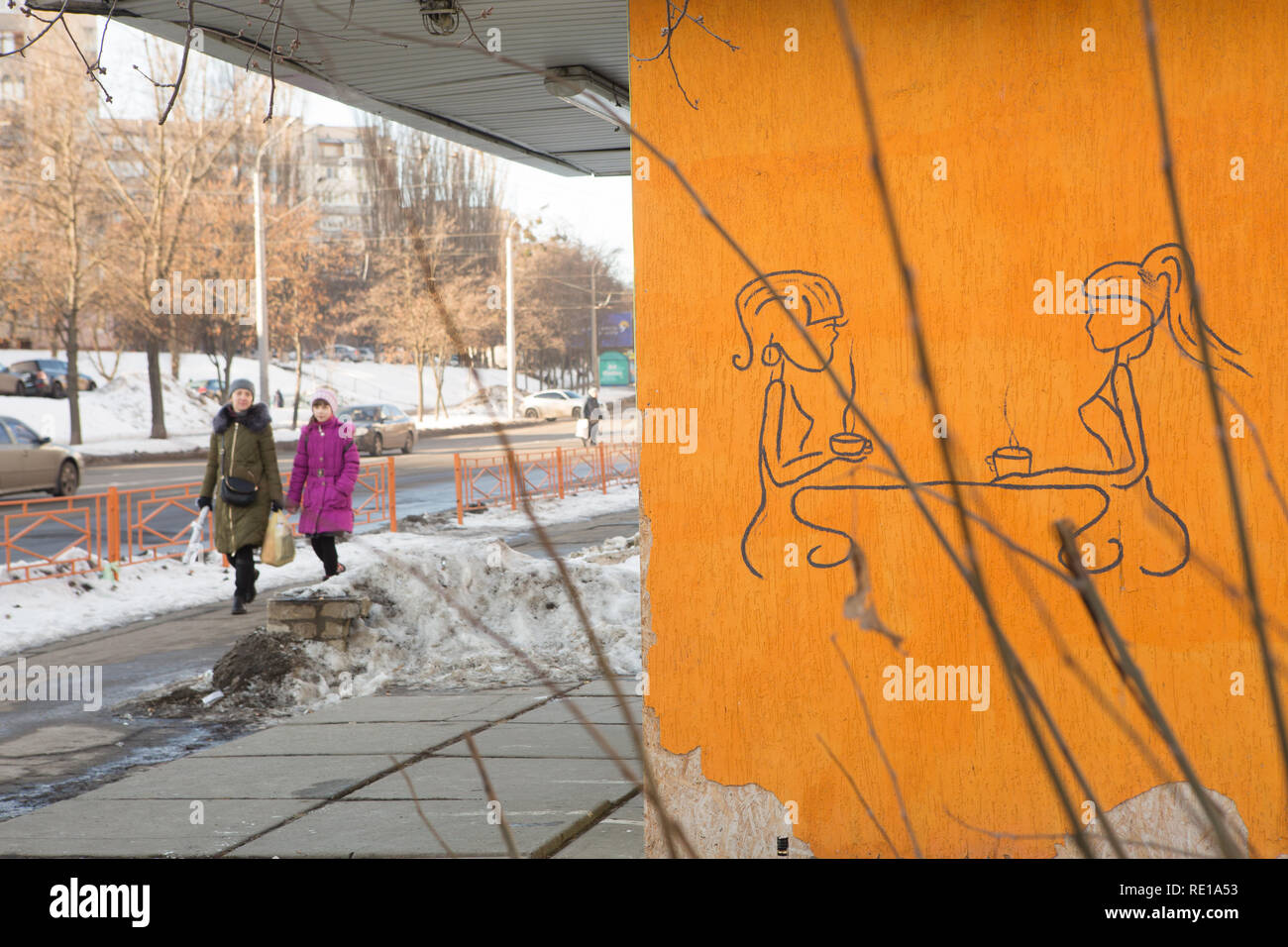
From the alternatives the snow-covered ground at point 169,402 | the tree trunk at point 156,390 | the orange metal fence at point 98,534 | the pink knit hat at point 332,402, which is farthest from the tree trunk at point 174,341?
the pink knit hat at point 332,402

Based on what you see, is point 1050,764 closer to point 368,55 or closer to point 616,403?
point 368,55

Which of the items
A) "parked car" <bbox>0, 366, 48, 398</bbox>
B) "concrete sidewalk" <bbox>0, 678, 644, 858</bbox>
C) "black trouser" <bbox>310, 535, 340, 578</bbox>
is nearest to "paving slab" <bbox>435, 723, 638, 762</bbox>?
"concrete sidewalk" <bbox>0, 678, 644, 858</bbox>

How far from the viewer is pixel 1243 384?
3441 mm

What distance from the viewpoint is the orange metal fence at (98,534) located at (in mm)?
11164

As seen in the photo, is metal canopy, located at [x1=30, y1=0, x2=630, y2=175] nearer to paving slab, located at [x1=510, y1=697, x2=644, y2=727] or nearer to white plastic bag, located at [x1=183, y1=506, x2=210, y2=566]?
paving slab, located at [x1=510, y1=697, x2=644, y2=727]

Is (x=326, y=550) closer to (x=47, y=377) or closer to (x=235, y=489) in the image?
(x=235, y=489)

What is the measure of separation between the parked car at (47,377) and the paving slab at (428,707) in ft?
125

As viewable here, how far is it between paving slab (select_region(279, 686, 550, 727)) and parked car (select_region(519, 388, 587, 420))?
151 feet

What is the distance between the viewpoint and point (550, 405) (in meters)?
54.4

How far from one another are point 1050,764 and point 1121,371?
9.83 ft

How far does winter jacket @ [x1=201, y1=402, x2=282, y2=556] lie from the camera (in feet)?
31.1

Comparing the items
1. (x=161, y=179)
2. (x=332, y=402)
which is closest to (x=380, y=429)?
(x=161, y=179)

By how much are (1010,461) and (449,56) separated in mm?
3162

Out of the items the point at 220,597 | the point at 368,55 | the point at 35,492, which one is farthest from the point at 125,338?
the point at 368,55
